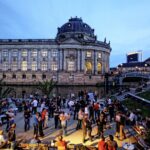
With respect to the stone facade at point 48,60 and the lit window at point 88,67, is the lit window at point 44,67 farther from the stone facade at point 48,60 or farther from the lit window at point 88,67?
the lit window at point 88,67

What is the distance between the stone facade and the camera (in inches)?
4429

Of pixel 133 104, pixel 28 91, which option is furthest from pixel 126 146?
pixel 28 91

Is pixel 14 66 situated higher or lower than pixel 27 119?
higher

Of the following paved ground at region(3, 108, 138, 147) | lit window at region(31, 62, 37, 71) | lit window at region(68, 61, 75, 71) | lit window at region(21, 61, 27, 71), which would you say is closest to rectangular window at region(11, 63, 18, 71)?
lit window at region(21, 61, 27, 71)

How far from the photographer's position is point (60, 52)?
11325 cm

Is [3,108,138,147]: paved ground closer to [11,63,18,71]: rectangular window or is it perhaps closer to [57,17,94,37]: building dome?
[11,63,18,71]: rectangular window

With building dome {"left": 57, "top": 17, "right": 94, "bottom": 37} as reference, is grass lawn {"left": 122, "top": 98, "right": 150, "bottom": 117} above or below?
below

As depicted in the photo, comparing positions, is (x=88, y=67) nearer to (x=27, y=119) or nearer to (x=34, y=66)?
(x=34, y=66)

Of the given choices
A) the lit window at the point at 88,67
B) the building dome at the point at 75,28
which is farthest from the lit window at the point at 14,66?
the lit window at the point at 88,67

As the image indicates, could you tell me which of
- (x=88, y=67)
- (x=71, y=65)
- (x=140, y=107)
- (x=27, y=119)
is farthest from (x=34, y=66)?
(x=27, y=119)

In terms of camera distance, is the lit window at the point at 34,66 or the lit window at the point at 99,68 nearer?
the lit window at the point at 34,66

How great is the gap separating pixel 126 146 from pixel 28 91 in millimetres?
88510

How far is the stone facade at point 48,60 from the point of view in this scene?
112500 millimetres

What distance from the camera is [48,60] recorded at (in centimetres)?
11338
